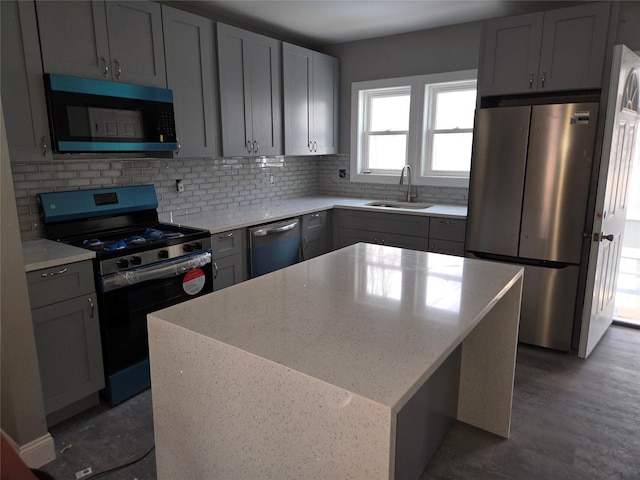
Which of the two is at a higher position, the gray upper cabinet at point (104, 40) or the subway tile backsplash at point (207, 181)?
the gray upper cabinet at point (104, 40)

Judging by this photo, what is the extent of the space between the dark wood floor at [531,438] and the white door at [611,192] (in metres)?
0.43

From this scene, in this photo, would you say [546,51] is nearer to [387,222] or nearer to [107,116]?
[387,222]

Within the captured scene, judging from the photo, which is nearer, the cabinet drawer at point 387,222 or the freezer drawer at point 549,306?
the freezer drawer at point 549,306

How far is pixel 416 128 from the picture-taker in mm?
4309

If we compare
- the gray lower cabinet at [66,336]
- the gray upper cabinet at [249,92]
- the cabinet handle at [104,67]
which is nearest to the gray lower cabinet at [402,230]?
the gray upper cabinet at [249,92]

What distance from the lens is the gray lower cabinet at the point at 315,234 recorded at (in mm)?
3938

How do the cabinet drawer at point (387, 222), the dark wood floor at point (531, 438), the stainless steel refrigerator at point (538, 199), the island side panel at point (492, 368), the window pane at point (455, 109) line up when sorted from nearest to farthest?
the dark wood floor at point (531, 438) < the island side panel at point (492, 368) < the stainless steel refrigerator at point (538, 199) < the cabinet drawer at point (387, 222) < the window pane at point (455, 109)

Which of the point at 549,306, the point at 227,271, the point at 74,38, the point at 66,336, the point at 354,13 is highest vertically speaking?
the point at 354,13

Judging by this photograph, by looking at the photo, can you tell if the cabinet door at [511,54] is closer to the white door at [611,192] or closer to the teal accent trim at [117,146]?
the white door at [611,192]

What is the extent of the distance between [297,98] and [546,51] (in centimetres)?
209

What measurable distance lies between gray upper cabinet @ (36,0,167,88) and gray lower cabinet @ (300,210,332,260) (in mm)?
1645

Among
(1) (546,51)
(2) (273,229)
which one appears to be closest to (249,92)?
(2) (273,229)

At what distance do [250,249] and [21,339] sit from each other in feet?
5.28

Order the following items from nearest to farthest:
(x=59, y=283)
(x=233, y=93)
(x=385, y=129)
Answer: (x=59, y=283)
(x=233, y=93)
(x=385, y=129)
